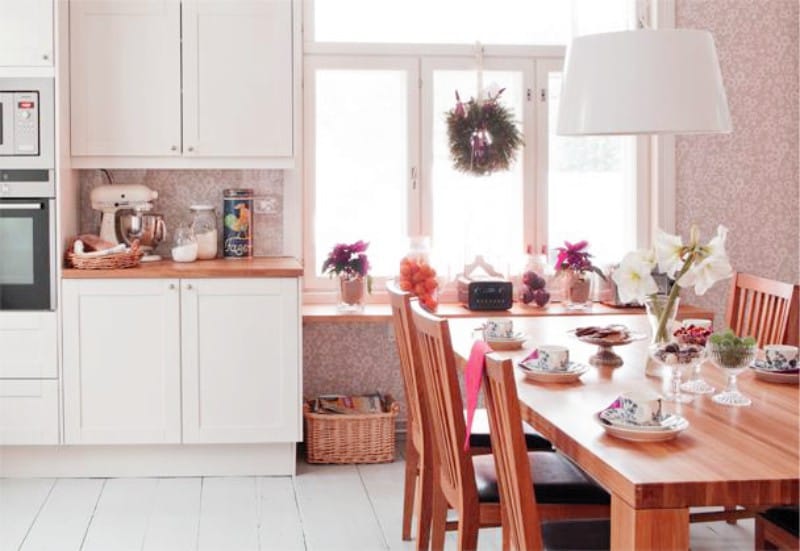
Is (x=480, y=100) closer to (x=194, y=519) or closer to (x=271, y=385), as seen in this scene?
(x=271, y=385)

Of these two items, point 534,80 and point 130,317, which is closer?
point 130,317

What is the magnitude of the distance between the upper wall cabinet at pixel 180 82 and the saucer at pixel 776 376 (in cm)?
245

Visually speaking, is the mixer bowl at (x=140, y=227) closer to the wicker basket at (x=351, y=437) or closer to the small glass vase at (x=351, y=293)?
the small glass vase at (x=351, y=293)

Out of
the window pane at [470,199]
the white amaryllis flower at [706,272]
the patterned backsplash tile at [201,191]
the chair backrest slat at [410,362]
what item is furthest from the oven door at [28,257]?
the white amaryllis flower at [706,272]

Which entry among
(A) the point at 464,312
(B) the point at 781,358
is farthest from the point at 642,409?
(A) the point at 464,312

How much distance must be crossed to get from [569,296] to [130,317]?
1875 millimetres

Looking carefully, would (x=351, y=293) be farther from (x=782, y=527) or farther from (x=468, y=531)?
(x=782, y=527)

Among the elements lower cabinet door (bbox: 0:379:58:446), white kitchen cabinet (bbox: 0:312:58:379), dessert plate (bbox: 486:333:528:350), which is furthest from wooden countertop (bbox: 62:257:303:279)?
dessert plate (bbox: 486:333:528:350)

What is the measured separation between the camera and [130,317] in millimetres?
4508

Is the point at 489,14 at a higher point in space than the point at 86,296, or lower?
higher

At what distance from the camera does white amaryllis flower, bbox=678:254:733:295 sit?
2.79m

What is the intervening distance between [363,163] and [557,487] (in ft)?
8.64

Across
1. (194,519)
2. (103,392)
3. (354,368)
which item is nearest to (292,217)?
(354,368)

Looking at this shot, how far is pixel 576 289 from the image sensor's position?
491cm
